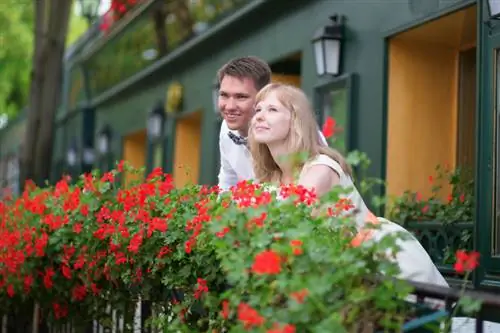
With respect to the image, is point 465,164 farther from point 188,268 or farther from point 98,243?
point 188,268

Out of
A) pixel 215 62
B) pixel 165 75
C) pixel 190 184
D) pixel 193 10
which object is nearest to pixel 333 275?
pixel 190 184

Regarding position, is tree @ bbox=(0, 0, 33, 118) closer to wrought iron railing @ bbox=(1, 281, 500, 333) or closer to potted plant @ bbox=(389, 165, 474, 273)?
potted plant @ bbox=(389, 165, 474, 273)

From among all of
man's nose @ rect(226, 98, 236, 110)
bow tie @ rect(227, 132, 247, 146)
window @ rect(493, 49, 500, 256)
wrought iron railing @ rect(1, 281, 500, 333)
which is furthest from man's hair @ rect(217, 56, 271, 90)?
window @ rect(493, 49, 500, 256)

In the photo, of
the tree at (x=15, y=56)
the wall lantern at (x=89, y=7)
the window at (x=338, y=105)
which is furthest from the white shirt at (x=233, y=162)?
the tree at (x=15, y=56)

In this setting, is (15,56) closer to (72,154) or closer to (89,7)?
(72,154)

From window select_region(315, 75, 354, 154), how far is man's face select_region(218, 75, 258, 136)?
4441 millimetres

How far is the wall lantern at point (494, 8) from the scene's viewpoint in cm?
743

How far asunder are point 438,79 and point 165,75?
8611 mm

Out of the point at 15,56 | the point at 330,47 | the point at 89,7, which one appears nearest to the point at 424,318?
the point at 330,47

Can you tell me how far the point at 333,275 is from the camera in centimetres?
319

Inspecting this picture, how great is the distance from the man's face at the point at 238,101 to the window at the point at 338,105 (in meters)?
4.44

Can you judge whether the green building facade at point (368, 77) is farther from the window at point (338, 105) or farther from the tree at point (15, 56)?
the tree at point (15, 56)

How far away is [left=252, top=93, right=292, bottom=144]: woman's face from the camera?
5133 mm

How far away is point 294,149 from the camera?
512 centimetres
